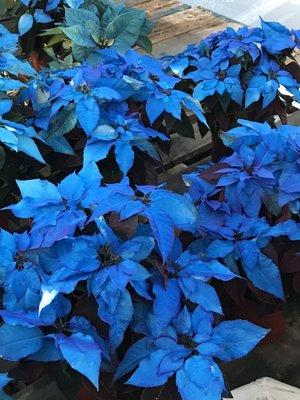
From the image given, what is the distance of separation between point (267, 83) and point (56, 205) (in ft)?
2.52

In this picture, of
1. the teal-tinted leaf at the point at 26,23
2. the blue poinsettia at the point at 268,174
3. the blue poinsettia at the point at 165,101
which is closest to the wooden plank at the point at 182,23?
the teal-tinted leaf at the point at 26,23

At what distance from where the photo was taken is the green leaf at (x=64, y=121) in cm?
120

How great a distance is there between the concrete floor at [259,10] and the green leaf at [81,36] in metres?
3.03

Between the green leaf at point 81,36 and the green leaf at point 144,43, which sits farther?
the green leaf at point 144,43

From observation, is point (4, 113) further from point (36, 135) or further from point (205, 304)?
point (205, 304)

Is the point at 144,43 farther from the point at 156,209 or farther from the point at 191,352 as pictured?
the point at 191,352

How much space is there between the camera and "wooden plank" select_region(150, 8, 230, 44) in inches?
114

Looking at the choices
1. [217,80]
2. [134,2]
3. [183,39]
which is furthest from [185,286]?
[134,2]

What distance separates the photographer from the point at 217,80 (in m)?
1.38

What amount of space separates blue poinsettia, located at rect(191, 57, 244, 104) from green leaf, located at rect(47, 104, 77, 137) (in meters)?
0.33

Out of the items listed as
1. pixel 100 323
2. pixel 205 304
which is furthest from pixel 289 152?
pixel 100 323

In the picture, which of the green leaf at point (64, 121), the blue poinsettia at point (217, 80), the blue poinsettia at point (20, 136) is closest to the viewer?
the blue poinsettia at point (20, 136)

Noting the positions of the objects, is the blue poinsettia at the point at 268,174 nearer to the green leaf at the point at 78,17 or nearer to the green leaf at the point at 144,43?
the green leaf at the point at 78,17

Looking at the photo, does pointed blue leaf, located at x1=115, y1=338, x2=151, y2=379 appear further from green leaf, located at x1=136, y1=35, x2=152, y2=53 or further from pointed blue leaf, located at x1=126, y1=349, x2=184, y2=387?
Answer: green leaf, located at x1=136, y1=35, x2=152, y2=53
